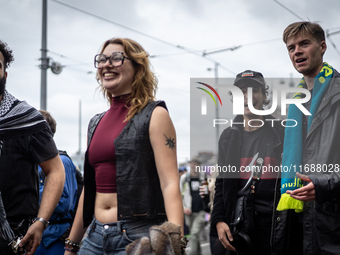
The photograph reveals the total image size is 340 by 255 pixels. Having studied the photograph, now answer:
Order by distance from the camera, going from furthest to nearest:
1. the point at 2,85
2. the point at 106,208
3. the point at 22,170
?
the point at 2,85 < the point at 22,170 < the point at 106,208

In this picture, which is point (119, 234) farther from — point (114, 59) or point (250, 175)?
point (250, 175)

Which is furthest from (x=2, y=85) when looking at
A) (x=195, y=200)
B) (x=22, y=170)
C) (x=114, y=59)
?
(x=195, y=200)

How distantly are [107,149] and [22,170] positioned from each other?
2.60ft

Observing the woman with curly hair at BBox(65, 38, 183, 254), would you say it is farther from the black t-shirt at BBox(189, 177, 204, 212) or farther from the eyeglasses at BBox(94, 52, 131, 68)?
the black t-shirt at BBox(189, 177, 204, 212)

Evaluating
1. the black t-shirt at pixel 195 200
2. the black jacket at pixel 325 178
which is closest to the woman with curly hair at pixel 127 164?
the black jacket at pixel 325 178

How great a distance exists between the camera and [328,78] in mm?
2604

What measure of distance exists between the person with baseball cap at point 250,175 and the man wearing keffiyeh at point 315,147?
1.20 feet

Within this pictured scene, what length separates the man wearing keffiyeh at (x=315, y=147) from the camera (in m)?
2.33

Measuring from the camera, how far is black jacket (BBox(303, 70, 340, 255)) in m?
2.30

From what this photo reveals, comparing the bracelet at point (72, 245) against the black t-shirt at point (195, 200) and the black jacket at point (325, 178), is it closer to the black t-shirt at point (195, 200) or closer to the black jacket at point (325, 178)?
the black jacket at point (325, 178)

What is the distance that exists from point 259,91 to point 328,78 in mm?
1034

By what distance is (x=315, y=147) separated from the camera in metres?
2.52

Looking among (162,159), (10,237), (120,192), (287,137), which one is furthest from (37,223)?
(287,137)

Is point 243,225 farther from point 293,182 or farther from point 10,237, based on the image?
point 10,237
